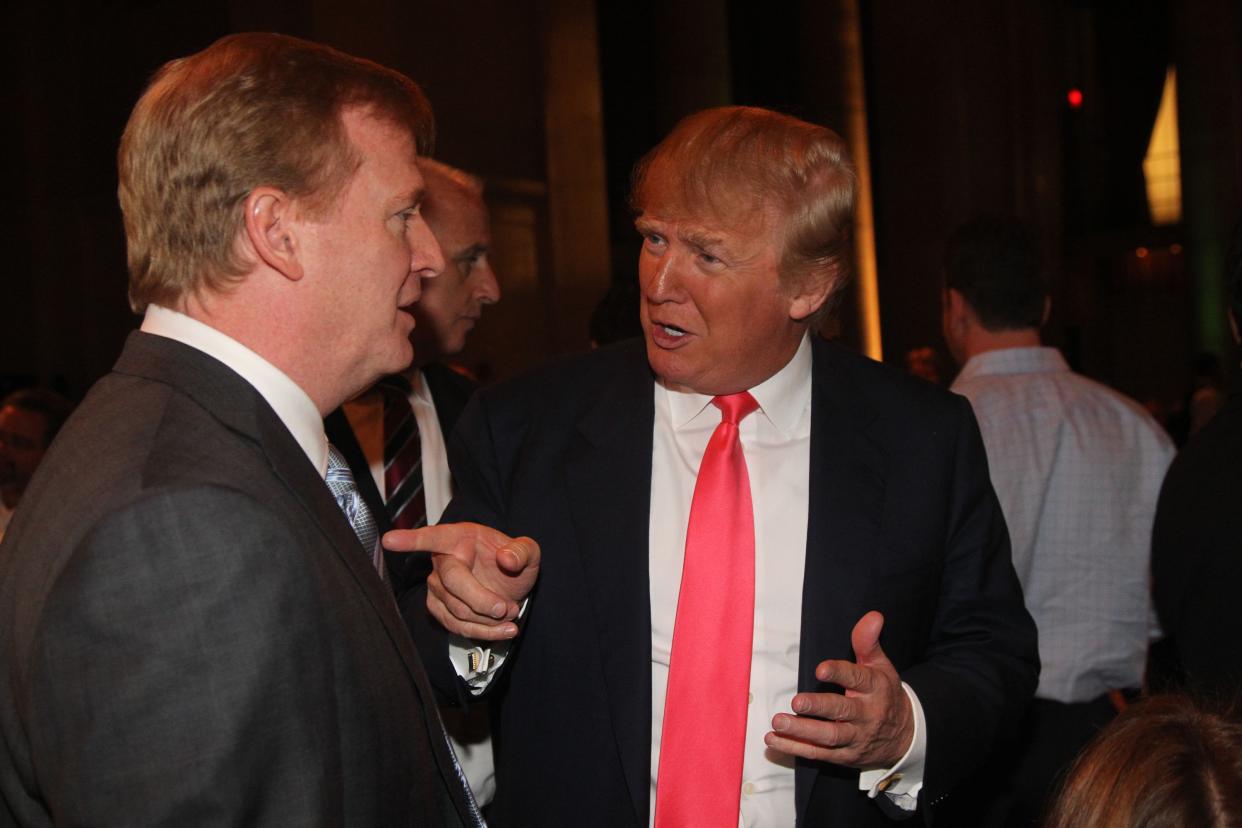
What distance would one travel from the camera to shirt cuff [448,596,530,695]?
1896 mm

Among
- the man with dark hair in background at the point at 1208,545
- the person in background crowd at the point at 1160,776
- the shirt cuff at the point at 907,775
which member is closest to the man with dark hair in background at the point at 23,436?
the shirt cuff at the point at 907,775

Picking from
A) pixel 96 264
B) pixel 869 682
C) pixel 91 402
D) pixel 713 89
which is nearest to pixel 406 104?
pixel 91 402

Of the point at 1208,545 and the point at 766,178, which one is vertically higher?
the point at 766,178

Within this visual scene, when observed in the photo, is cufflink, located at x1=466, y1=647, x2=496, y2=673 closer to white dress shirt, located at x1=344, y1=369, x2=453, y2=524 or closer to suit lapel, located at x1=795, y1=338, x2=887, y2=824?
suit lapel, located at x1=795, y1=338, x2=887, y2=824

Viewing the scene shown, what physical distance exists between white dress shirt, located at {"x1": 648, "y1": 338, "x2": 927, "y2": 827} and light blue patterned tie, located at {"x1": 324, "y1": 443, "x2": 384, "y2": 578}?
1.70 feet

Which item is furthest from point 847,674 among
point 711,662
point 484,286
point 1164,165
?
point 1164,165

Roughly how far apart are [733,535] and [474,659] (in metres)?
0.47

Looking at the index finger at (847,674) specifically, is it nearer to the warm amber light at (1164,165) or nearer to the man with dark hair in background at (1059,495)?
the man with dark hair in background at (1059,495)

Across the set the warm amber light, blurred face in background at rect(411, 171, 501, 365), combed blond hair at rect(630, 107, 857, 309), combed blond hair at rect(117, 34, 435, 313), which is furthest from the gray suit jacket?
the warm amber light

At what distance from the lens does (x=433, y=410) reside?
2992 millimetres

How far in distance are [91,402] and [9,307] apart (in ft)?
33.1

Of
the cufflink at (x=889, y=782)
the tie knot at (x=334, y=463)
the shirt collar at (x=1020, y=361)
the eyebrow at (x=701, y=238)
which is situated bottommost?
the cufflink at (x=889, y=782)

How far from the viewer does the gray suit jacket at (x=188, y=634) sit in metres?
1.07

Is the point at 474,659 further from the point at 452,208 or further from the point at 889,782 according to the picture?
the point at 452,208
